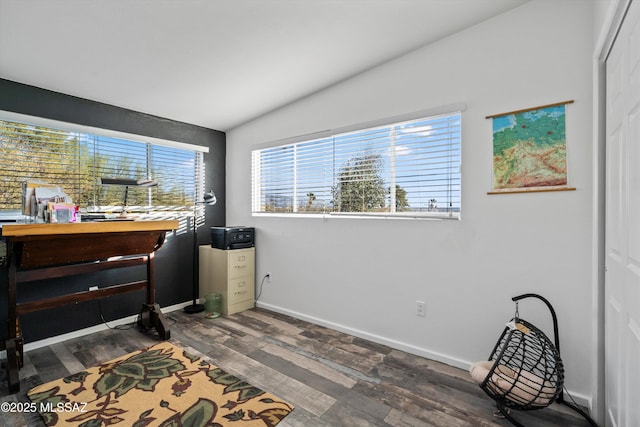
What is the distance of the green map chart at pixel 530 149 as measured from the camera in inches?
73.8

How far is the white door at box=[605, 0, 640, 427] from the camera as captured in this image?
1.13 meters

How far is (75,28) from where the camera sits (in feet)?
6.19

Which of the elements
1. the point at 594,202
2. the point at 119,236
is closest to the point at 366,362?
the point at 594,202

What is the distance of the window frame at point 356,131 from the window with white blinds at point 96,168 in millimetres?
714

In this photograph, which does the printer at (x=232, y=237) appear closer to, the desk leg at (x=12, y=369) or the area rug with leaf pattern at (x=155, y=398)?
the area rug with leaf pattern at (x=155, y=398)

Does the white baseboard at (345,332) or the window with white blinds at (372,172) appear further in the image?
the window with white blinds at (372,172)

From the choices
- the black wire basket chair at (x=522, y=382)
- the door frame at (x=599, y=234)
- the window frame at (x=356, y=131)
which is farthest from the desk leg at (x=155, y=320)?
the door frame at (x=599, y=234)

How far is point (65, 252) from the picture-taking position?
2.30m

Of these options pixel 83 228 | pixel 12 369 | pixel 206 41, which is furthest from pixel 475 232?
pixel 12 369

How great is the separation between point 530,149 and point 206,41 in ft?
7.63

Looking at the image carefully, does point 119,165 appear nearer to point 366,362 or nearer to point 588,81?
point 366,362

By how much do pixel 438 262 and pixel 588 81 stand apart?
145 cm

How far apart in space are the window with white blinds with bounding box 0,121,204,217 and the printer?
1.83 ft

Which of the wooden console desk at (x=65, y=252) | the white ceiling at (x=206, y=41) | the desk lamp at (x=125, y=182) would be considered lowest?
the wooden console desk at (x=65, y=252)
